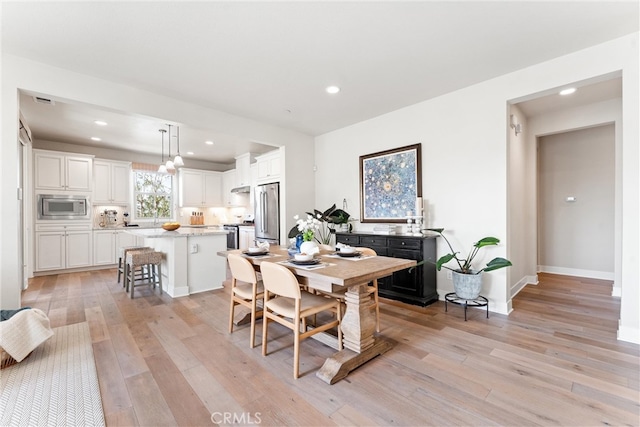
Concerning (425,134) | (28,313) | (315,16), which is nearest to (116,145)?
(28,313)

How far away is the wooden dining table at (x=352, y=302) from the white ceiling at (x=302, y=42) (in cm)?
191

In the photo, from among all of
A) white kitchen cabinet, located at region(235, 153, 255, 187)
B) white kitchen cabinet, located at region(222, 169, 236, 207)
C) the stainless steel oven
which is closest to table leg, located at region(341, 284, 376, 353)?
white kitchen cabinet, located at region(235, 153, 255, 187)

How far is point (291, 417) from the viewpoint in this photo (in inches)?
61.5

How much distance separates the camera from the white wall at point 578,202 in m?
4.52

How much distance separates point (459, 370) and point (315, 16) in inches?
111

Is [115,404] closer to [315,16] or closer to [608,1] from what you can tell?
[315,16]

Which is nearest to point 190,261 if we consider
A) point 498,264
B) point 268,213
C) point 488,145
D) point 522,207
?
point 268,213

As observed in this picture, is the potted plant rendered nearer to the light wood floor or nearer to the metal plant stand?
the metal plant stand

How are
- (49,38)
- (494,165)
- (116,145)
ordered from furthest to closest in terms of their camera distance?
(116,145)
(494,165)
(49,38)

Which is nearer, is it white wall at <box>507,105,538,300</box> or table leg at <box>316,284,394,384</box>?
table leg at <box>316,284,394,384</box>

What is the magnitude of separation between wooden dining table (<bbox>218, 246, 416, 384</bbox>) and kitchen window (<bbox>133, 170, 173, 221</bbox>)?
584 cm

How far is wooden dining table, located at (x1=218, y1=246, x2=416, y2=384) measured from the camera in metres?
1.89

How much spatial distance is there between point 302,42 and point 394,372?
9.05ft

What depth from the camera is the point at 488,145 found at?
321cm
